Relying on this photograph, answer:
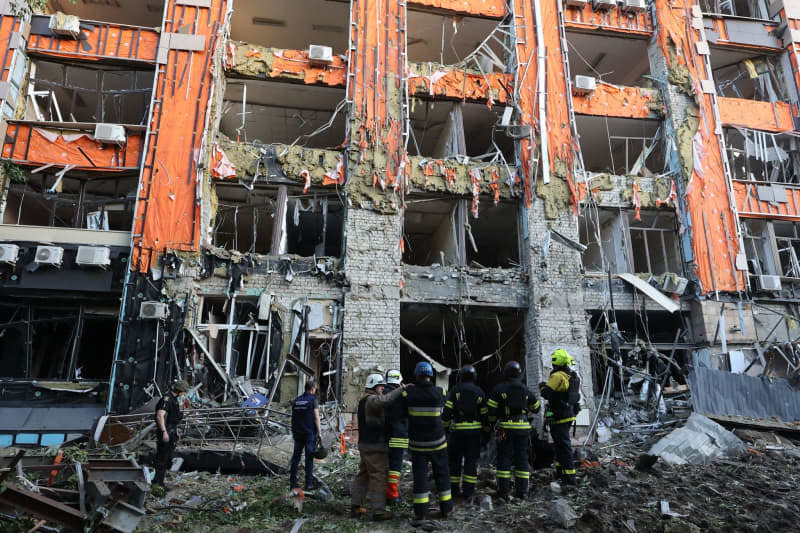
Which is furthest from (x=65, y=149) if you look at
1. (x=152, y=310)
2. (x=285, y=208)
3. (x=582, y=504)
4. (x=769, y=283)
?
(x=769, y=283)

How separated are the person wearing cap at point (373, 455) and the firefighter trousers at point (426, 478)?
0.42m

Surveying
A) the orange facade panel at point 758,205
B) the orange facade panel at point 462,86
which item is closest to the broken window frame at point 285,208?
the orange facade panel at point 462,86

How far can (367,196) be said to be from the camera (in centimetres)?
1380

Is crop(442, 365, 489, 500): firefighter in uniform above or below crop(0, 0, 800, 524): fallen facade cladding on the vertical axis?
below

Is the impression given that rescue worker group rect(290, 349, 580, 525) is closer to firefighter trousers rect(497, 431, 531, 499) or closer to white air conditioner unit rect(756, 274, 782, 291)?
firefighter trousers rect(497, 431, 531, 499)

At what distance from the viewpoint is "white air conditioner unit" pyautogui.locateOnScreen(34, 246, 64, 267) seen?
1217 cm

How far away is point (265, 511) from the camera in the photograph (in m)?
6.63

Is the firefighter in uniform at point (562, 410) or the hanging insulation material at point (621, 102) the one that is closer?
the firefighter in uniform at point (562, 410)

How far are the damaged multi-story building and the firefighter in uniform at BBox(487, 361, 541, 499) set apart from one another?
563cm

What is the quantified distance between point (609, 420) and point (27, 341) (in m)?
13.8

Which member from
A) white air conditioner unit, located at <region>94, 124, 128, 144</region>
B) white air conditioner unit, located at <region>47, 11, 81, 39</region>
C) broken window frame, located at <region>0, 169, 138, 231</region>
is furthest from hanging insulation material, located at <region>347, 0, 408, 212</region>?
white air conditioner unit, located at <region>47, 11, 81, 39</region>

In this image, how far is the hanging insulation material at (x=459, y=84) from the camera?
15.1m

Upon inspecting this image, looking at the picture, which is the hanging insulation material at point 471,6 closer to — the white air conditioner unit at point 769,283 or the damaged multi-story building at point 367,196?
the damaged multi-story building at point 367,196

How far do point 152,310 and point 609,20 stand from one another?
15.6 m
